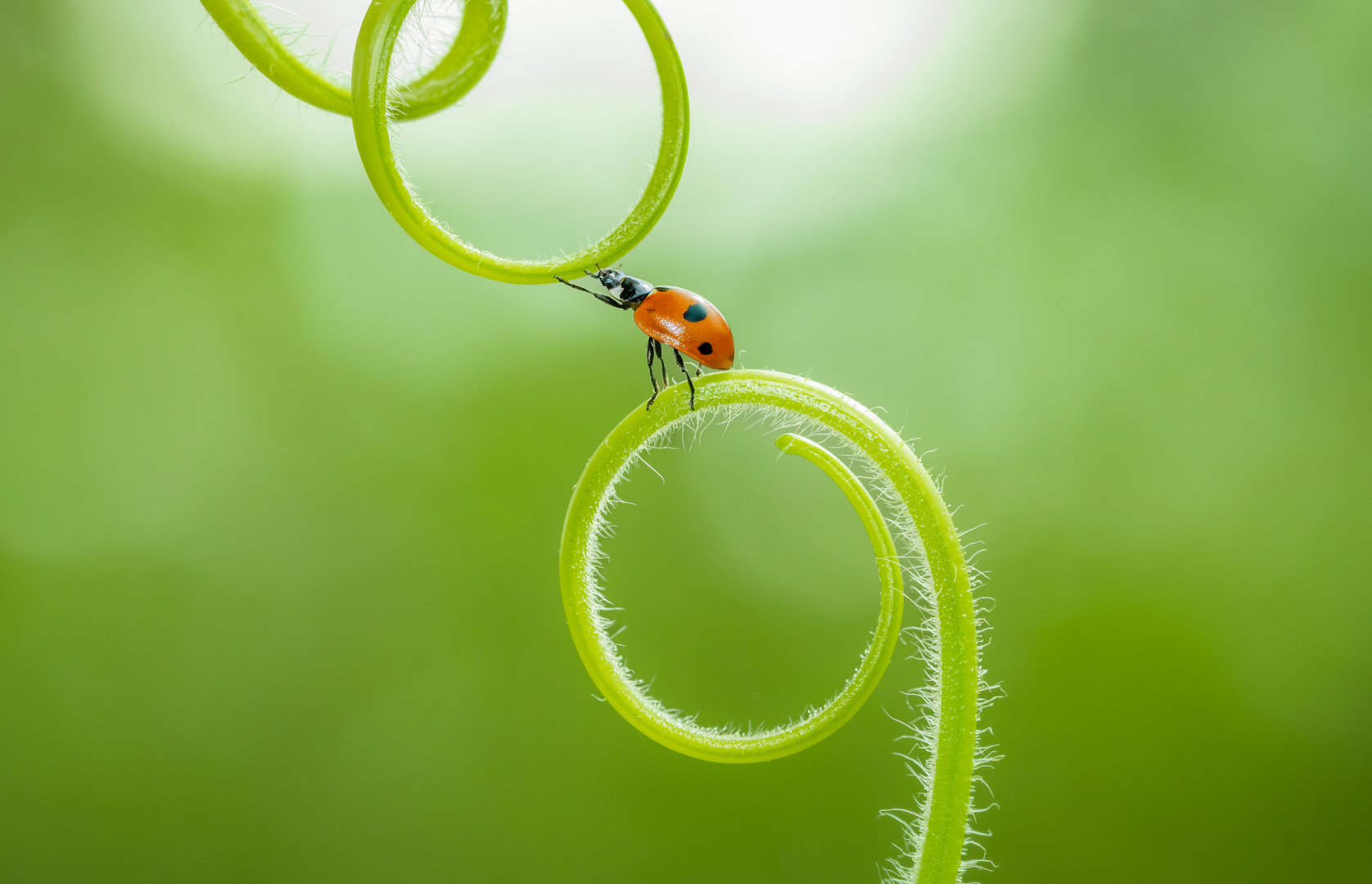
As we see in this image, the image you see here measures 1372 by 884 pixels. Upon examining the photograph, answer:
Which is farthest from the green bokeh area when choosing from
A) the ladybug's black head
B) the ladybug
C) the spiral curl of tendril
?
the spiral curl of tendril

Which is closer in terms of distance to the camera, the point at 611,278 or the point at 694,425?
the point at 694,425

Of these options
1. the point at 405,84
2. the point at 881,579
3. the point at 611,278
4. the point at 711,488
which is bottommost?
the point at 881,579

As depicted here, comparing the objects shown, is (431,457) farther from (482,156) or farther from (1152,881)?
(1152,881)

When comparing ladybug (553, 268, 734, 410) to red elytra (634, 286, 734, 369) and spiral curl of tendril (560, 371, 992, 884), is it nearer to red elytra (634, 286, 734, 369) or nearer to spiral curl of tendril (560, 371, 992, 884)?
red elytra (634, 286, 734, 369)

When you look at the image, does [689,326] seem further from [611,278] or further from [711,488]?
[711,488]

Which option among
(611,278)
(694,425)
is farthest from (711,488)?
(694,425)

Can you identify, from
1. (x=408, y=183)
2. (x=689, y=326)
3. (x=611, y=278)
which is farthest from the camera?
(x=611, y=278)

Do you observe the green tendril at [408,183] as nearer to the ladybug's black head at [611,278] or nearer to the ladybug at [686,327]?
the ladybug at [686,327]
